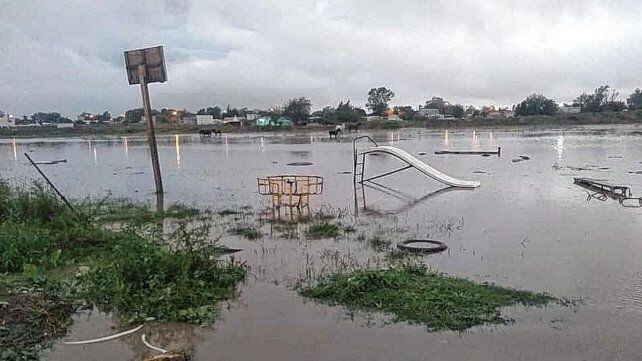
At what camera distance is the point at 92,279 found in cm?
748

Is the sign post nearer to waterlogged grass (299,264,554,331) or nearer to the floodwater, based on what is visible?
the floodwater

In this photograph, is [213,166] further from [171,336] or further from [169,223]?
[171,336]

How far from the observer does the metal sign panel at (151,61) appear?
15.9 metres

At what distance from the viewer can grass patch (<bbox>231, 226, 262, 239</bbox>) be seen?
35.9 ft

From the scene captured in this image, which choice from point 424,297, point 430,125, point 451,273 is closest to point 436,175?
point 451,273

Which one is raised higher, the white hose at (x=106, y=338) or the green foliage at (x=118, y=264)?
the green foliage at (x=118, y=264)

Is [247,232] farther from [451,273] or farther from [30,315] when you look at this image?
[30,315]

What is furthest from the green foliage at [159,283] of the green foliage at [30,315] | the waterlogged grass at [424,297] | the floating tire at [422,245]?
the floating tire at [422,245]

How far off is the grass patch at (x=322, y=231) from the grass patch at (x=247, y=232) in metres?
Answer: 1.00

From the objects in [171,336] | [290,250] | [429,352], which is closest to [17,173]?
[290,250]

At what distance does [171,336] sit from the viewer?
598 centimetres

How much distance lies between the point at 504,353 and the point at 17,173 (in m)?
28.3

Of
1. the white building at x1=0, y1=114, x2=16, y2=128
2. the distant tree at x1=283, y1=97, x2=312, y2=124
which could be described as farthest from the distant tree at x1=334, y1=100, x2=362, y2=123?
the white building at x1=0, y1=114, x2=16, y2=128

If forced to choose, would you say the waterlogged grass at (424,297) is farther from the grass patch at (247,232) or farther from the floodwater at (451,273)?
the grass patch at (247,232)
